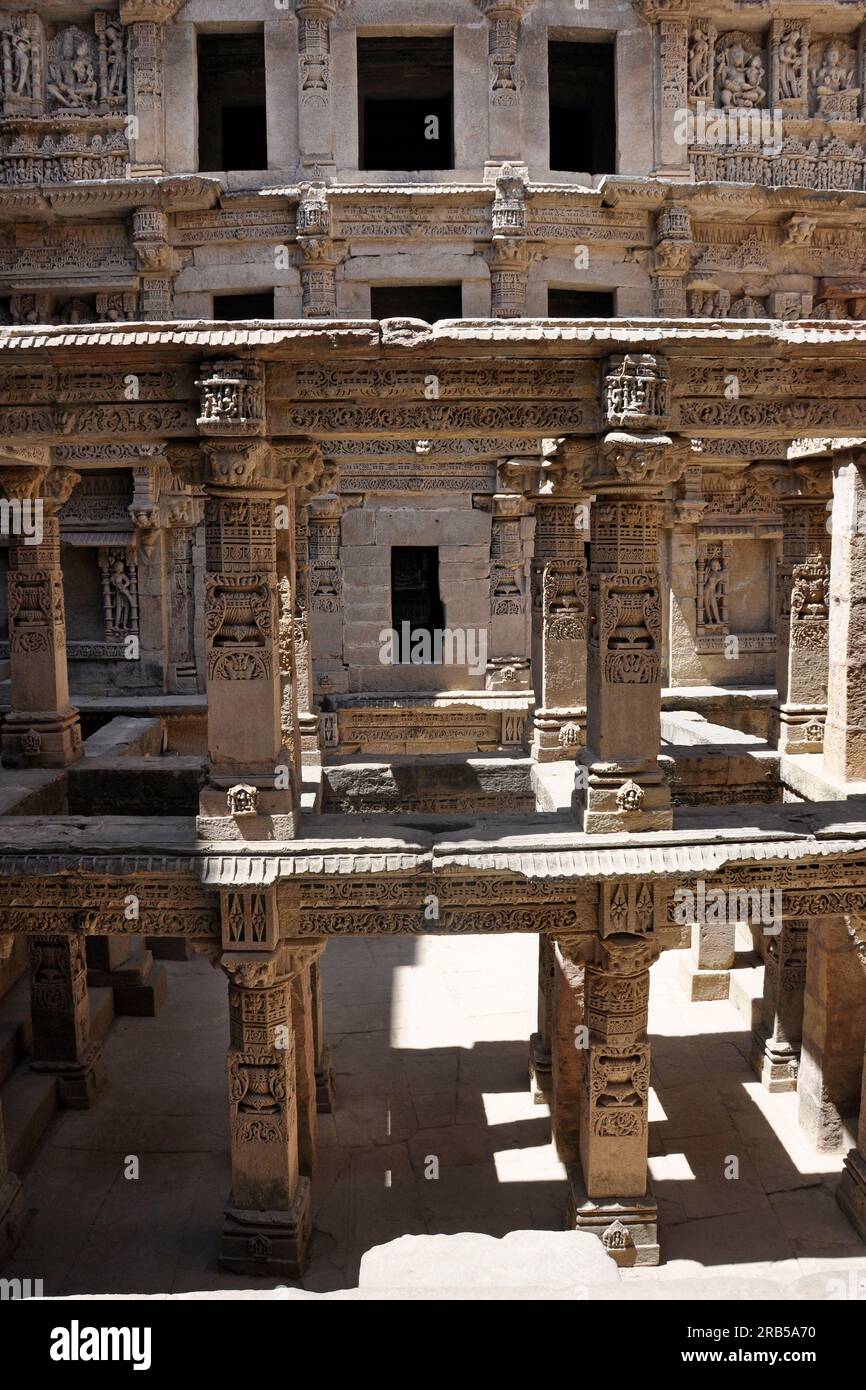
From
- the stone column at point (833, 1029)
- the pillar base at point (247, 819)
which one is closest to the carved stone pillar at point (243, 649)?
the pillar base at point (247, 819)

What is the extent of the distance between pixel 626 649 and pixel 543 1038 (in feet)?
12.3

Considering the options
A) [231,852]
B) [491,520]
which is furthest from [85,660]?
[231,852]

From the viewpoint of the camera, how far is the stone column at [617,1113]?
6457 millimetres

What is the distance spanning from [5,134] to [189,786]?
944 cm

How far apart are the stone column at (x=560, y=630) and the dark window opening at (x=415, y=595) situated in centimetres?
573

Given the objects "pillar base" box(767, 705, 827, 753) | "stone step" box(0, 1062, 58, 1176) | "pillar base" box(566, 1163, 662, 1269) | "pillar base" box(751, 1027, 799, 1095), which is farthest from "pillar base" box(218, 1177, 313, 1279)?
"pillar base" box(767, 705, 827, 753)

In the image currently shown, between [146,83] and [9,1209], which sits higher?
[146,83]

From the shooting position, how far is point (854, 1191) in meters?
7.08

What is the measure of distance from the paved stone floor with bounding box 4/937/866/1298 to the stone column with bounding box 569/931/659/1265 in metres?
0.30

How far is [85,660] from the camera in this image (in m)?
14.4

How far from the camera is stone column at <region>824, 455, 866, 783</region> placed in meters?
7.14

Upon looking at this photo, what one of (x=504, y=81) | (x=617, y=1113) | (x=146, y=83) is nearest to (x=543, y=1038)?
(x=617, y=1113)

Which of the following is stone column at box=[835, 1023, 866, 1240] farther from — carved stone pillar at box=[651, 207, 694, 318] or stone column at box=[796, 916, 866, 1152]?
carved stone pillar at box=[651, 207, 694, 318]

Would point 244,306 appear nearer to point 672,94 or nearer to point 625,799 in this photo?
point 672,94
